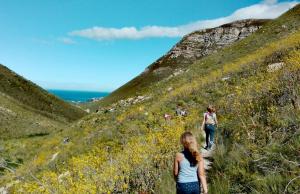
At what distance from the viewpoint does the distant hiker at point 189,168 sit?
28.9 feet

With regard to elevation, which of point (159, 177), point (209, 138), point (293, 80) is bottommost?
point (159, 177)

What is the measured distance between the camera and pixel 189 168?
8.85m

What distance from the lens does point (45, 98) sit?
8444 centimetres

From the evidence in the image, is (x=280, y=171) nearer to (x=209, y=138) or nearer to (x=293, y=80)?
(x=293, y=80)

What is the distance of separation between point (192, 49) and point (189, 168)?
9729 cm

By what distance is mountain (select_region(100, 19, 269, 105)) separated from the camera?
99938 millimetres

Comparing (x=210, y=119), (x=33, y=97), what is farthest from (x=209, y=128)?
(x=33, y=97)

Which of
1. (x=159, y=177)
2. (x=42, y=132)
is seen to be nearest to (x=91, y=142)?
(x=159, y=177)

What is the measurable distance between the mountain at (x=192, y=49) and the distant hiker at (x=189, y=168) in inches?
3442

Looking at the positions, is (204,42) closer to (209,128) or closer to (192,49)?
(192,49)


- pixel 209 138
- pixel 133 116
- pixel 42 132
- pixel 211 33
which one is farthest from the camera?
pixel 211 33

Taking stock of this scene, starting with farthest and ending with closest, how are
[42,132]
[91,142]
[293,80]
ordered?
[42,132], [91,142], [293,80]

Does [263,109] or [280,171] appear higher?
[263,109]

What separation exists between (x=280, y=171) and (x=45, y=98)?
78.3 meters
